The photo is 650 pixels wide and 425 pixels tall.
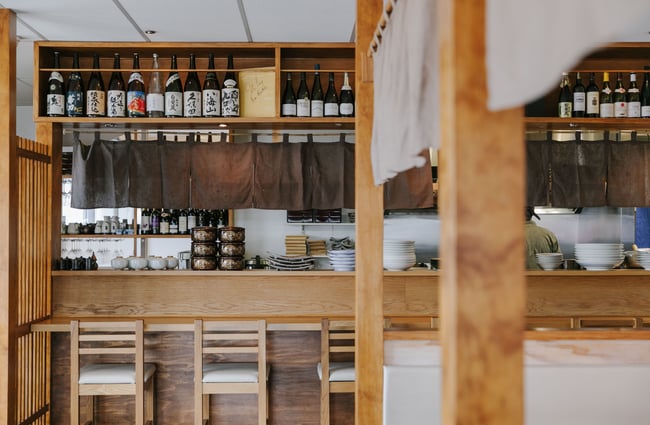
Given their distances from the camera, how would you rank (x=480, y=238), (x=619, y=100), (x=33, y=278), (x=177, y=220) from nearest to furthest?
(x=480, y=238)
(x=33, y=278)
(x=619, y=100)
(x=177, y=220)

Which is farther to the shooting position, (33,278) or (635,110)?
(635,110)

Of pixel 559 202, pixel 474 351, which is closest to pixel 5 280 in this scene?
pixel 474 351

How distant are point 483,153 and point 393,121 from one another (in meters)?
0.86

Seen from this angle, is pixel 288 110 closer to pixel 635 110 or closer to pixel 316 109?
pixel 316 109

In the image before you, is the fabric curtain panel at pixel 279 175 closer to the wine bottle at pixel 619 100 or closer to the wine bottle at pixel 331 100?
the wine bottle at pixel 331 100

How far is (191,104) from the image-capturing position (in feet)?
14.4

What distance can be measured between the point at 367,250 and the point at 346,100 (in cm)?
209

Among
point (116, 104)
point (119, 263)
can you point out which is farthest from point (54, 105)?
point (119, 263)

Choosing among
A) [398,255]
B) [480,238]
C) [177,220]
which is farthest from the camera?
[177,220]

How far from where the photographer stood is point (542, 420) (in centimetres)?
248

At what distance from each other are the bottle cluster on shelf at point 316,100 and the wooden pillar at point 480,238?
3.32 meters

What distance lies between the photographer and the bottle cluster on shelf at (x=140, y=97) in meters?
4.33

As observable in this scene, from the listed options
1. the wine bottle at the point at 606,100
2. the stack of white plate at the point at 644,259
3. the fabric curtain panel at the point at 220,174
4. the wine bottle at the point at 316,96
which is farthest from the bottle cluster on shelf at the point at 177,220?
the stack of white plate at the point at 644,259

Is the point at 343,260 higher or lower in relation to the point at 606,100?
lower
